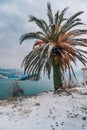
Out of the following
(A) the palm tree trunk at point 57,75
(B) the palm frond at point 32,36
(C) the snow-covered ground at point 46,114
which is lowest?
(C) the snow-covered ground at point 46,114

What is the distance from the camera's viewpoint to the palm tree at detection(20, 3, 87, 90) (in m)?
22.1

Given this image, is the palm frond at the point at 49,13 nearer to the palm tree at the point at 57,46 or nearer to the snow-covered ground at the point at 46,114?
the palm tree at the point at 57,46

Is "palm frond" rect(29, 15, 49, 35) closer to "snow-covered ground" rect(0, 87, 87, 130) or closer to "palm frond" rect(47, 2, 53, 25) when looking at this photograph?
"palm frond" rect(47, 2, 53, 25)

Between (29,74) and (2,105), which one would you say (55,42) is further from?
Answer: (2,105)

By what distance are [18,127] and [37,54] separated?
9.36 m

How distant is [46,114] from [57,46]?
28.1 feet

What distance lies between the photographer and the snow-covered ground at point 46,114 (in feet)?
43.1

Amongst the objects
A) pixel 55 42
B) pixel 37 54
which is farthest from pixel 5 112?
pixel 55 42

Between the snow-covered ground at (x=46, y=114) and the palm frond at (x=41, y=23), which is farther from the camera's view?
the palm frond at (x=41, y=23)

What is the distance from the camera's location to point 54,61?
22859 millimetres

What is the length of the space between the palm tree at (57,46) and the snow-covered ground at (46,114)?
453 cm

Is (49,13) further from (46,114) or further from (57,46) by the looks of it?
(46,114)

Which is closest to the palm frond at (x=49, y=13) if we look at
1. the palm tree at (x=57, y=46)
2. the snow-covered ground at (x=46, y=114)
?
the palm tree at (x=57, y=46)

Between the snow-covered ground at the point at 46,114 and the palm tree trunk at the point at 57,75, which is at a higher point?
the palm tree trunk at the point at 57,75
